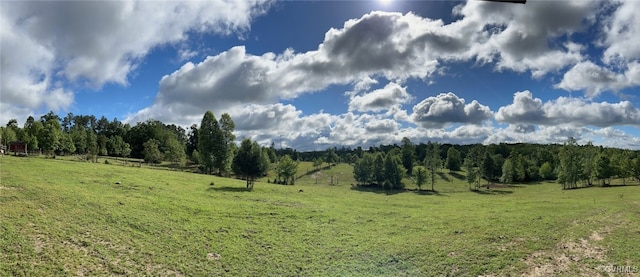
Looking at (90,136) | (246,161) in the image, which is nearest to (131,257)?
(246,161)

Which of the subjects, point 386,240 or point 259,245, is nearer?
point 259,245

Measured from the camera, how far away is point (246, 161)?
5572 centimetres

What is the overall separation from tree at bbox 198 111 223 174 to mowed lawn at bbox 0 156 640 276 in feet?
138

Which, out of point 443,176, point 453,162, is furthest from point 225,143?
point 453,162

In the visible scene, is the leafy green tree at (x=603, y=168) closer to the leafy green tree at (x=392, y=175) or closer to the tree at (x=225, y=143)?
the leafy green tree at (x=392, y=175)

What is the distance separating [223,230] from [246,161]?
31831mm

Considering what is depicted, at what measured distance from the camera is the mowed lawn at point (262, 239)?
705 inches

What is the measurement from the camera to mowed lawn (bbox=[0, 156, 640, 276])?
17906 millimetres

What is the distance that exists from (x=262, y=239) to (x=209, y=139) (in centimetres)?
5614

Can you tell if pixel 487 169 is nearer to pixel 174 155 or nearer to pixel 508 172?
pixel 508 172

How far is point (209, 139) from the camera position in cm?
7544

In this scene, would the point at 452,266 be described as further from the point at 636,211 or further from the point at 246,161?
the point at 246,161

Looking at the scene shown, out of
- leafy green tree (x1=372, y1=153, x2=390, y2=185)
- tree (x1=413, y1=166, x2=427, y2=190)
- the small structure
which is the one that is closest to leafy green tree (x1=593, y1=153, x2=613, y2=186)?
tree (x1=413, y1=166, x2=427, y2=190)

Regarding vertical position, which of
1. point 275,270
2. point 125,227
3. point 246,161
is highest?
point 246,161
